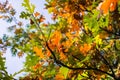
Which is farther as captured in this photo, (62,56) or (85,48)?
(85,48)

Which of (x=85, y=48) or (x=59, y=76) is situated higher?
(x=85, y=48)

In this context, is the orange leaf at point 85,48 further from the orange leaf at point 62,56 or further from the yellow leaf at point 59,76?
the yellow leaf at point 59,76

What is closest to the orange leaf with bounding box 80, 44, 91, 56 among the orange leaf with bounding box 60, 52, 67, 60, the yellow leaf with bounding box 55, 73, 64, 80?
the orange leaf with bounding box 60, 52, 67, 60

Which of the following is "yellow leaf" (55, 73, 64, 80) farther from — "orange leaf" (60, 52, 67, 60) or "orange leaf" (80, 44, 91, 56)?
"orange leaf" (80, 44, 91, 56)

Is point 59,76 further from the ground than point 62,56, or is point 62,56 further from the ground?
point 62,56

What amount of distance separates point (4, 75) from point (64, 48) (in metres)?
1.00

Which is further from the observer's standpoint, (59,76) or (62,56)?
(59,76)

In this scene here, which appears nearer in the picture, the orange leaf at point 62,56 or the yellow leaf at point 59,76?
the orange leaf at point 62,56

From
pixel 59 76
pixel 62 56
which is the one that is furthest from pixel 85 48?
pixel 59 76

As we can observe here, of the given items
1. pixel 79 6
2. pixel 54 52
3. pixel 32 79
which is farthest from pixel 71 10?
pixel 54 52

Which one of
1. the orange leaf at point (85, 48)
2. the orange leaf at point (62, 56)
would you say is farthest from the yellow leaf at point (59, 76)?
the orange leaf at point (85, 48)

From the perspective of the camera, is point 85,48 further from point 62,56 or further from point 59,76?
point 59,76

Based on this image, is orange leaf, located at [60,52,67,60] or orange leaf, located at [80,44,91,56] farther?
orange leaf, located at [80,44,91,56]

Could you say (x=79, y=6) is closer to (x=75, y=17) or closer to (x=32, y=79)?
(x=75, y=17)
